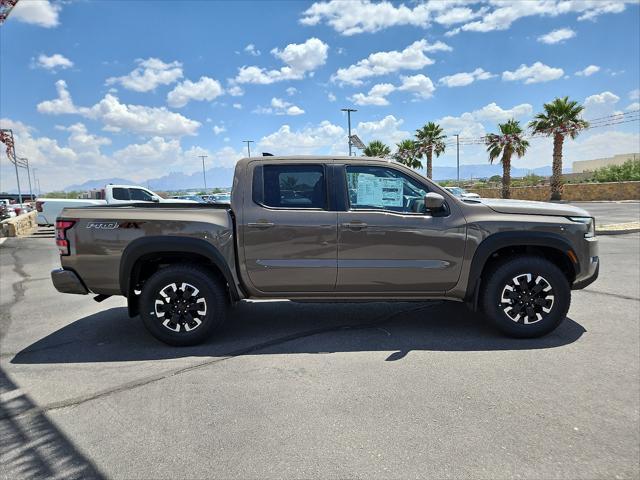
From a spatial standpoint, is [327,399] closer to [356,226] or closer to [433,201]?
[356,226]

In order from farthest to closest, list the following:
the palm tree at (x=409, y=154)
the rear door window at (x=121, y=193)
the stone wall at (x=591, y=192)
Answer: the palm tree at (x=409, y=154) → the stone wall at (x=591, y=192) → the rear door window at (x=121, y=193)

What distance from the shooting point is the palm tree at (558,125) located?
109ft

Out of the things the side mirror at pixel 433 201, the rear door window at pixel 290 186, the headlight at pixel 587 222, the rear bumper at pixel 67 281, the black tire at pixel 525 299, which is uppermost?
the rear door window at pixel 290 186

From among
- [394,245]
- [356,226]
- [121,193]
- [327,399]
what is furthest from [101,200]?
[327,399]

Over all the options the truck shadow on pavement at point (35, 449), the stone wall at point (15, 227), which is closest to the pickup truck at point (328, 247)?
the truck shadow on pavement at point (35, 449)

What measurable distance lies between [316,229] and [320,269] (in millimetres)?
404

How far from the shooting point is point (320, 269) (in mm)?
4188

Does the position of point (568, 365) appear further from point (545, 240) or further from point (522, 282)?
point (545, 240)

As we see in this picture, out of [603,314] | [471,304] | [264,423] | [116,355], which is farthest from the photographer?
[603,314]

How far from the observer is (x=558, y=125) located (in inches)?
1325

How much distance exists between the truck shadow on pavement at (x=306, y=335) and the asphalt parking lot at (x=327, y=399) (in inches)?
1.1

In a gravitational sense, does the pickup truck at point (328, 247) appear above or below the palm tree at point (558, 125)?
below

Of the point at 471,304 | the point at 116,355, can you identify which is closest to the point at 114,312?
the point at 116,355

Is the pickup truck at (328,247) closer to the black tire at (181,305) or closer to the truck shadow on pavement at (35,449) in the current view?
the black tire at (181,305)
